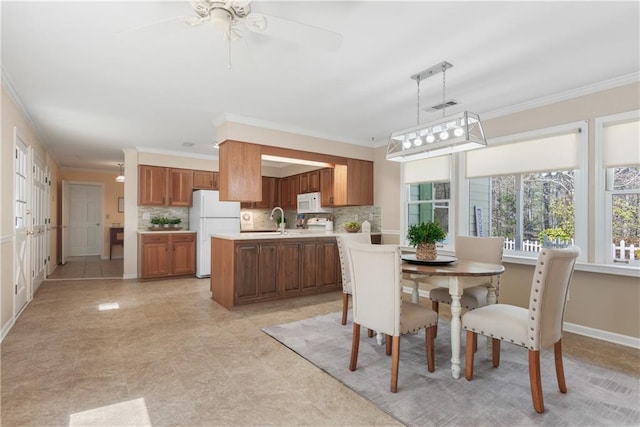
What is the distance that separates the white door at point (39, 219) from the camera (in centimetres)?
498

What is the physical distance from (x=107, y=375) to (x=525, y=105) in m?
4.81

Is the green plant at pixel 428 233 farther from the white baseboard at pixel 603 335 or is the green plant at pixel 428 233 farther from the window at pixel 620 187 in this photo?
the white baseboard at pixel 603 335

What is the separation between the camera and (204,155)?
276 inches

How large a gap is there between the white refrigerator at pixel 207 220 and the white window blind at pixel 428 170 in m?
3.32

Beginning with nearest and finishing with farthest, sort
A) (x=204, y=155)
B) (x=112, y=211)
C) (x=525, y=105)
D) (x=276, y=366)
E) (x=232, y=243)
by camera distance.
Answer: (x=276, y=366) < (x=525, y=105) < (x=232, y=243) < (x=204, y=155) < (x=112, y=211)

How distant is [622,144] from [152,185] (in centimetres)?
691

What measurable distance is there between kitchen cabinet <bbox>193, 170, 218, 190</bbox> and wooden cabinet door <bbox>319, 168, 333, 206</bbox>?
2.37 m

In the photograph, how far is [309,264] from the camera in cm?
491

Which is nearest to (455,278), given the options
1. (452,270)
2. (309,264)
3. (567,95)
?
(452,270)

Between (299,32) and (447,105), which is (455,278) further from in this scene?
(447,105)

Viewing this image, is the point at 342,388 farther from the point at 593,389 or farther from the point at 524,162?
the point at 524,162

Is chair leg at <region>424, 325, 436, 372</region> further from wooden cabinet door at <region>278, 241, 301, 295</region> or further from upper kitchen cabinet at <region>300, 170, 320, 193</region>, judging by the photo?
upper kitchen cabinet at <region>300, 170, 320, 193</region>

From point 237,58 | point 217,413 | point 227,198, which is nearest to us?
point 217,413

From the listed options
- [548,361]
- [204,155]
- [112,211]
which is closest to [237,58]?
[548,361]
